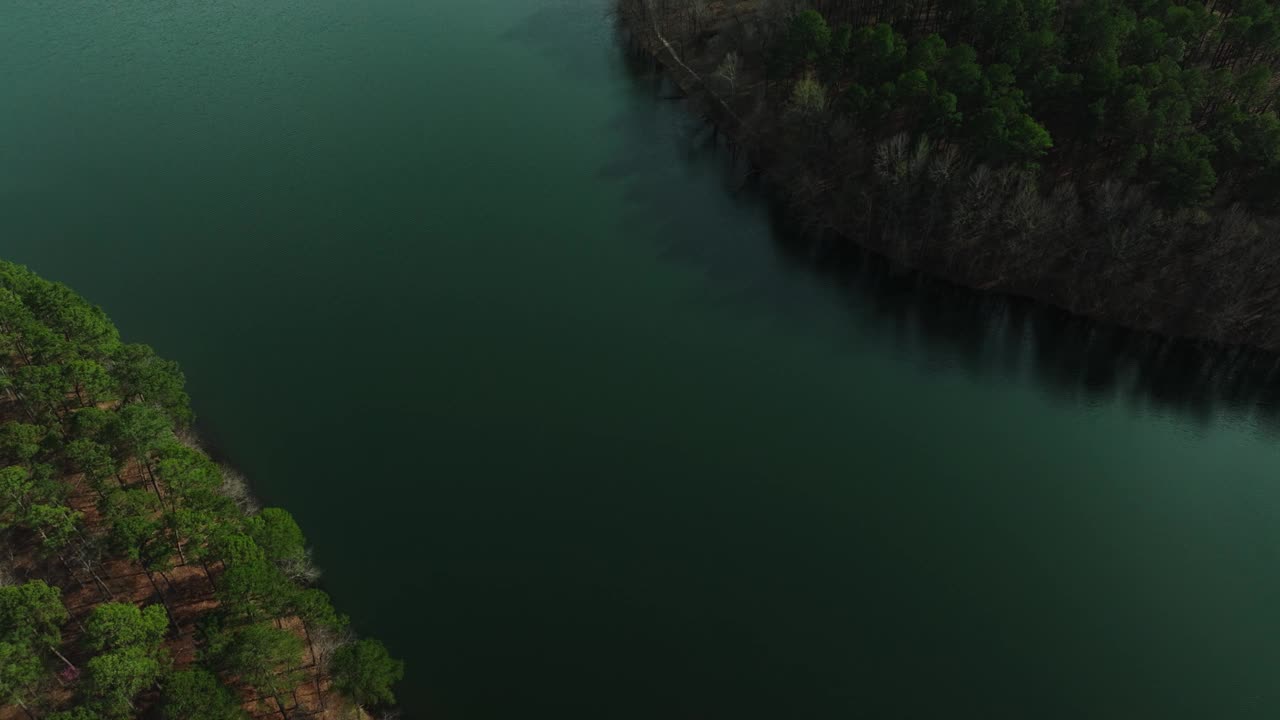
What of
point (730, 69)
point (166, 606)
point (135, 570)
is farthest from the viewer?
point (730, 69)

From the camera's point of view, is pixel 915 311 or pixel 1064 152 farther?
pixel 1064 152

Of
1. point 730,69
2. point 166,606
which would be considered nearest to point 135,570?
point 166,606

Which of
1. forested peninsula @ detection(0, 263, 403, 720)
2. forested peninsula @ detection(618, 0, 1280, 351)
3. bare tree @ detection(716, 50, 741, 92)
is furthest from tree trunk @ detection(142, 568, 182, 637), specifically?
bare tree @ detection(716, 50, 741, 92)

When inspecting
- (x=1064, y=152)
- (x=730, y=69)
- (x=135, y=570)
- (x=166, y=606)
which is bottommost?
(x=166, y=606)

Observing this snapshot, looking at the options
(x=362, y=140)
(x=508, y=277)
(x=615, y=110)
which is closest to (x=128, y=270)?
(x=362, y=140)

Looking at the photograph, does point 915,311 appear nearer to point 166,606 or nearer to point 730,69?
point 730,69

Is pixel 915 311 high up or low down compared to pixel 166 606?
up
